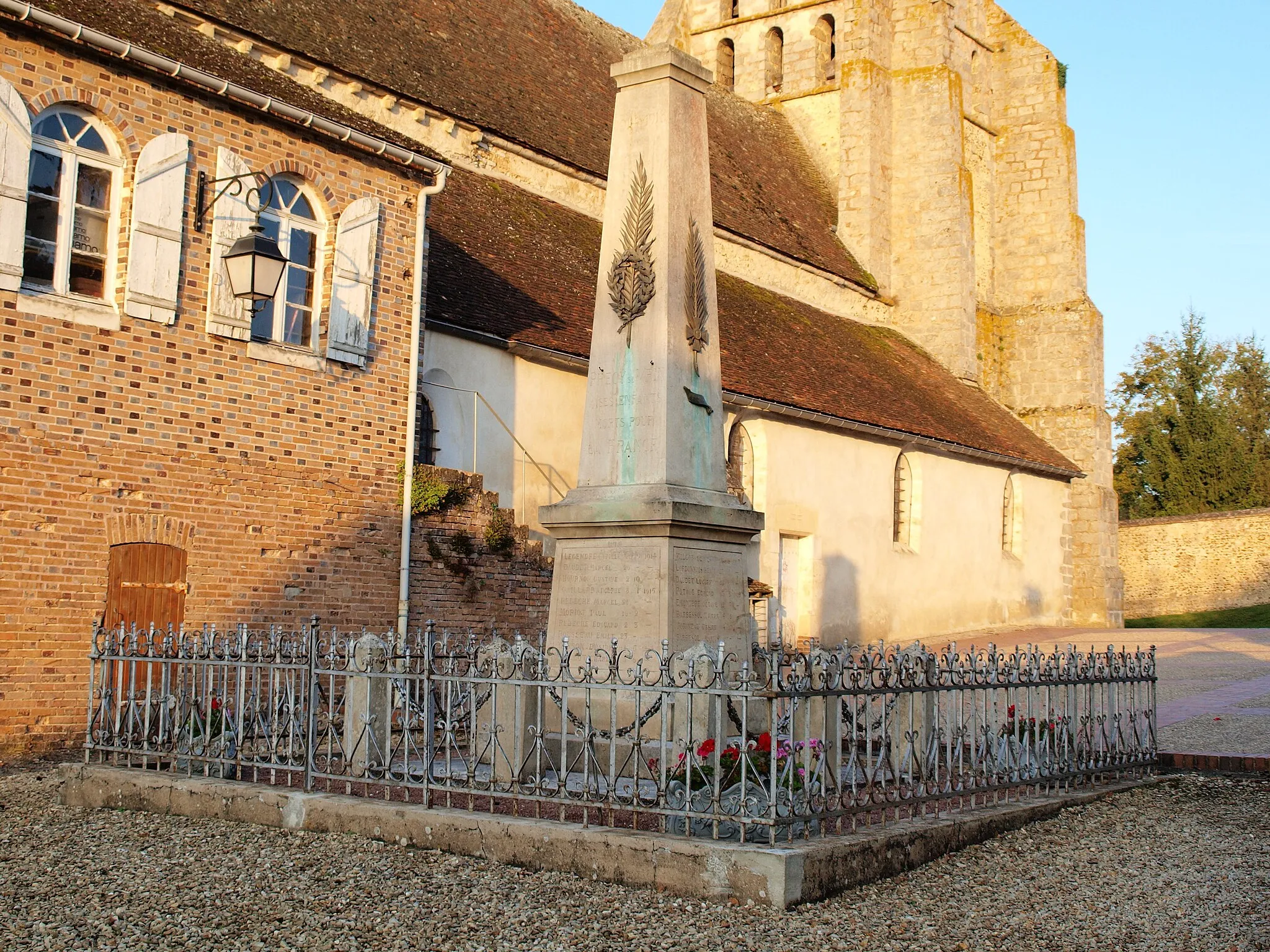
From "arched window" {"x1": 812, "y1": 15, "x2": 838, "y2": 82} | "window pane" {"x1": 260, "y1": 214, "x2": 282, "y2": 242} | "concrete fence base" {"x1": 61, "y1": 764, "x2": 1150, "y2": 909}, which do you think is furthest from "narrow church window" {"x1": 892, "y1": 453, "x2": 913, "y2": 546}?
"concrete fence base" {"x1": 61, "y1": 764, "x2": 1150, "y2": 909}

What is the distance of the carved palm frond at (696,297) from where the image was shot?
28.5 feet

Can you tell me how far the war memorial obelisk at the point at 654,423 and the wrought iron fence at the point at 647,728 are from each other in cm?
43

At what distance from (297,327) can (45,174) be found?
259 cm

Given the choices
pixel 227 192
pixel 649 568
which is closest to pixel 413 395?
pixel 227 192

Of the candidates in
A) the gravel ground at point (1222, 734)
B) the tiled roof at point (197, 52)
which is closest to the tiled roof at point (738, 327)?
the tiled roof at point (197, 52)

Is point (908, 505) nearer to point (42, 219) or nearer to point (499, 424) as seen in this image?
point (499, 424)

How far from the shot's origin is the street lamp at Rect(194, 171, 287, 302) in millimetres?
11008

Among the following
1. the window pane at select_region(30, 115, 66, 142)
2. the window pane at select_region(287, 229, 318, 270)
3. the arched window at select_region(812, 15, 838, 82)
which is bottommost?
the window pane at select_region(287, 229, 318, 270)

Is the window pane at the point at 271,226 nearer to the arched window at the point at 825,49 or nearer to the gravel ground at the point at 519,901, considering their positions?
the gravel ground at the point at 519,901

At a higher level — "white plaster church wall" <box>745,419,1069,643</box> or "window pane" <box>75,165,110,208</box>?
"window pane" <box>75,165,110,208</box>

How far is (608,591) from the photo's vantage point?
Result: 8414mm

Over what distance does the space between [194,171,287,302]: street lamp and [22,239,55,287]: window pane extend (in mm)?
1270

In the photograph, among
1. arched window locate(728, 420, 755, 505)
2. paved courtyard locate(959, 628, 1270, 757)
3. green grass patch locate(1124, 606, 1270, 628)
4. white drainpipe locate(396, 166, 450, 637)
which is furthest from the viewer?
green grass patch locate(1124, 606, 1270, 628)

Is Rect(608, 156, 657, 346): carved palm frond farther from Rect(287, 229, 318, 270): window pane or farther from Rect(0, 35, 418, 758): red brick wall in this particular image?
Rect(287, 229, 318, 270): window pane
